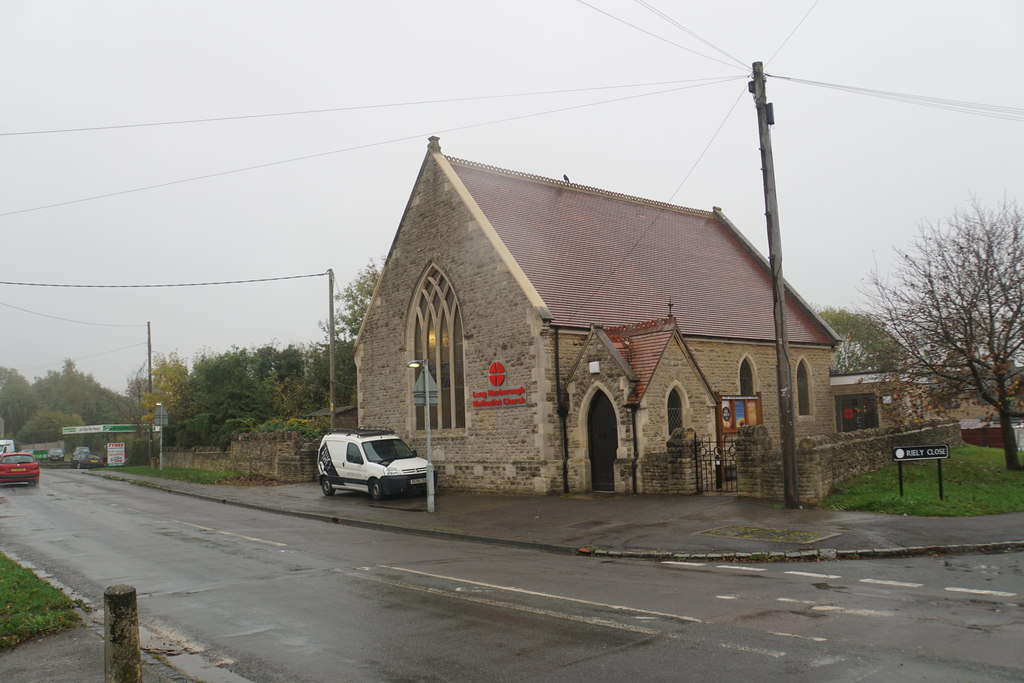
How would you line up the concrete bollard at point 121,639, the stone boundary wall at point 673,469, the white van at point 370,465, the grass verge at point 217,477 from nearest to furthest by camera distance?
the concrete bollard at point 121,639 → the stone boundary wall at point 673,469 → the white van at point 370,465 → the grass verge at point 217,477

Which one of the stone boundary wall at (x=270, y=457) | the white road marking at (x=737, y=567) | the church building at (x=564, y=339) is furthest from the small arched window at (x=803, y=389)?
the white road marking at (x=737, y=567)

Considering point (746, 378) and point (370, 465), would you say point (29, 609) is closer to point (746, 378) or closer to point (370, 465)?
point (370, 465)

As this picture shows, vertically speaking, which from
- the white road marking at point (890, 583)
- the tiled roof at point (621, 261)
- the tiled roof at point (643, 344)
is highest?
the tiled roof at point (621, 261)

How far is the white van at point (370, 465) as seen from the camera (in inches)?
847

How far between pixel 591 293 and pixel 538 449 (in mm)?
5296

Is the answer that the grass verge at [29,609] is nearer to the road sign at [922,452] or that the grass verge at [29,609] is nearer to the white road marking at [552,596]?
the white road marking at [552,596]

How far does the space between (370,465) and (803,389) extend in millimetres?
17630

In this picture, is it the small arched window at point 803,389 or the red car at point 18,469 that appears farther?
the red car at point 18,469

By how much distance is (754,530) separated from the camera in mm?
12781

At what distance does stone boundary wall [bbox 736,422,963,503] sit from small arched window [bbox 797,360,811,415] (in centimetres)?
1139

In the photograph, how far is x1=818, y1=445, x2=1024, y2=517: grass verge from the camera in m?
13.7

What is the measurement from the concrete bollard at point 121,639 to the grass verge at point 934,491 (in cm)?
1284

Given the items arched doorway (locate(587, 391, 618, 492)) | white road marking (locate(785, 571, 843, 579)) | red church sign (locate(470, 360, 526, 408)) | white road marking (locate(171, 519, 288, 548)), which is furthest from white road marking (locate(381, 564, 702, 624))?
red church sign (locate(470, 360, 526, 408))

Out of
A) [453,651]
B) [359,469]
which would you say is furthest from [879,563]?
[359,469]
